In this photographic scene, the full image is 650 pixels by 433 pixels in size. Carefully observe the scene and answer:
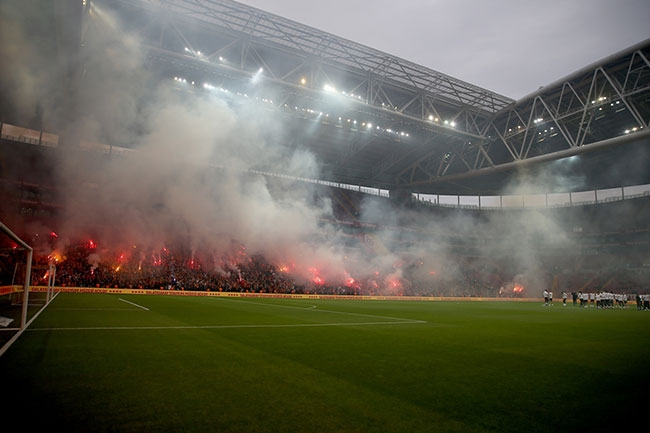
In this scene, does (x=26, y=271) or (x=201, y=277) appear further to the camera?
(x=201, y=277)

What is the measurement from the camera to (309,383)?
3691mm

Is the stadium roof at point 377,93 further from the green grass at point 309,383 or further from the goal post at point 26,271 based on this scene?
the green grass at point 309,383

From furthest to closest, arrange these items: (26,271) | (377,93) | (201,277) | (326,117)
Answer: (326,117) → (201,277) → (377,93) → (26,271)

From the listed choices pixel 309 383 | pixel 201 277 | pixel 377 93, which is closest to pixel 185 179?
pixel 201 277

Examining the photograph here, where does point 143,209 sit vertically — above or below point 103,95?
below

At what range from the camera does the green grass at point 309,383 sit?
8.84 feet

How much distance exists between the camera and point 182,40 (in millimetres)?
18875

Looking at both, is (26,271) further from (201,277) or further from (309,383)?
(201,277)

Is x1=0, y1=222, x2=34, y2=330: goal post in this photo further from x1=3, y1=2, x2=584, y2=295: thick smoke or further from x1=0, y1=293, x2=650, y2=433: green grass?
x1=3, y1=2, x2=584, y2=295: thick smoke

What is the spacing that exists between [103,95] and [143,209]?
8942 mm

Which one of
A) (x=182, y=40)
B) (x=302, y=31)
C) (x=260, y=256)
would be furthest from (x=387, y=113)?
(x=260, y=256)

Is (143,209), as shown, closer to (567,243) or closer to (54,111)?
(54,111)

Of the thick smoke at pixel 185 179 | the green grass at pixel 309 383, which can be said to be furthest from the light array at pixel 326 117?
the green grass at pixel 309 383

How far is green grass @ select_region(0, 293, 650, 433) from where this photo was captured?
269 centimetres
